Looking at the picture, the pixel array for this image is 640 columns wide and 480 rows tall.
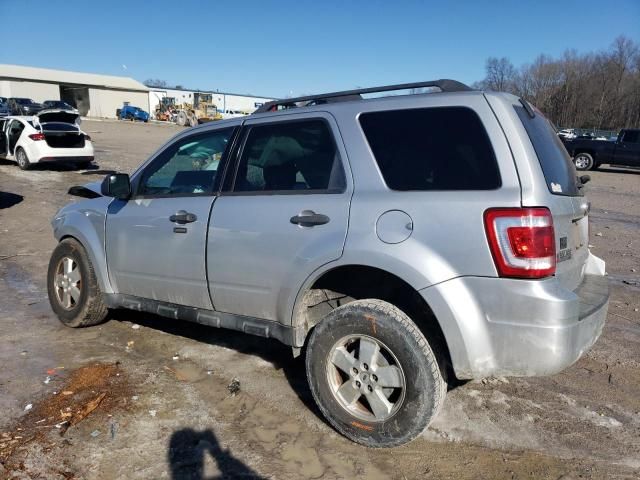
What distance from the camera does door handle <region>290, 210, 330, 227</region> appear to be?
3.02 meters

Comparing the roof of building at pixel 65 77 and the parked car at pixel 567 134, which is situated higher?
the roof of building at pixel 65 77

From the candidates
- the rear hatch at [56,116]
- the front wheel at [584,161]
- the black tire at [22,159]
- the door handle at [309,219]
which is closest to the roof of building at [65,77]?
the rear hatch at [56,116]

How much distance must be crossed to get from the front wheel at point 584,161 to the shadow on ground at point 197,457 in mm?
22973

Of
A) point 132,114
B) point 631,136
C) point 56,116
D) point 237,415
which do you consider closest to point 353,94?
point 237,415

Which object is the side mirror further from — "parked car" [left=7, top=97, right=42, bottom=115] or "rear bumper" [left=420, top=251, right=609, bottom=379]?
"parked car" [left=7, top=97, right=42, bottom=115]

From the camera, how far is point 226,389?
3691 millimetres

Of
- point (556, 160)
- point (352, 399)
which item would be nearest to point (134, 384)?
point (352, 399)

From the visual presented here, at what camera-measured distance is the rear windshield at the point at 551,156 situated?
9.02 feet

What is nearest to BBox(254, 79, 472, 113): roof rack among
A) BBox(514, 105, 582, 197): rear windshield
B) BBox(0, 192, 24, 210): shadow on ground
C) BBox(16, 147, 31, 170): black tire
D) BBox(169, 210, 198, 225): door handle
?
BBox(514, 105, 582, 197): rear windshield

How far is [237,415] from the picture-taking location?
11.0 ft

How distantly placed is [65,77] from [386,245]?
244 ft

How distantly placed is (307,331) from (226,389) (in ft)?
2.72

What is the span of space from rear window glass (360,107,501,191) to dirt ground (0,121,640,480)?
5.22 feet

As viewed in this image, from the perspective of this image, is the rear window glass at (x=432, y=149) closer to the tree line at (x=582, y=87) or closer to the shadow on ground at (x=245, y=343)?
the shadow on ground at (x=245, y=343)
